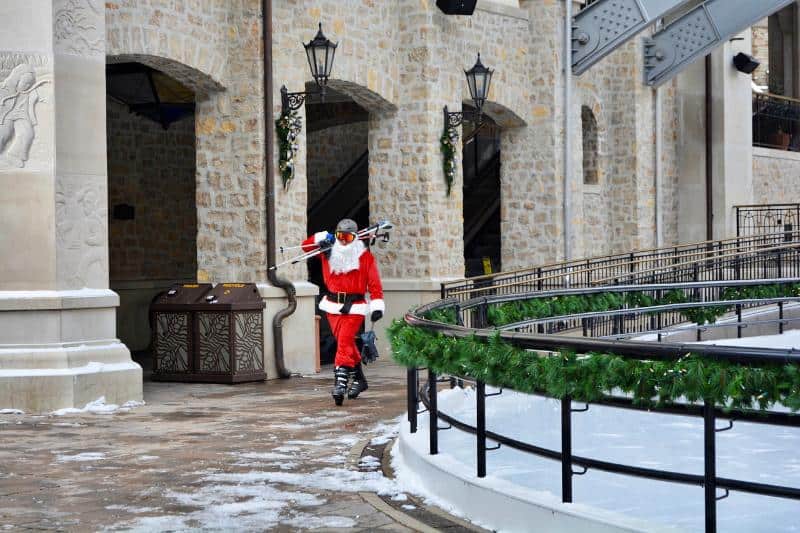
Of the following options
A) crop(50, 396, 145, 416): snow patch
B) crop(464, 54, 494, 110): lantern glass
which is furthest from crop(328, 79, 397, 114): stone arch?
crop(50, 396, 145, 416): snow patch

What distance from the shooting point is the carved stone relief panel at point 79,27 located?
1126cm

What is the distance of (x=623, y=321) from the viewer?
1478cm

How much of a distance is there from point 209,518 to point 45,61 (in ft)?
18.9

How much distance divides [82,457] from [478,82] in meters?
9.88

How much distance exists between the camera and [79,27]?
1141 cm

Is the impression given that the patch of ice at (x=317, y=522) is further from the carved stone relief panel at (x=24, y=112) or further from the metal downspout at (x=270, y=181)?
the metal downspout at (x=270, y=181)

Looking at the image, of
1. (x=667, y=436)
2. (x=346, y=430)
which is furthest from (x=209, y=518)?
(x=667, y=436)

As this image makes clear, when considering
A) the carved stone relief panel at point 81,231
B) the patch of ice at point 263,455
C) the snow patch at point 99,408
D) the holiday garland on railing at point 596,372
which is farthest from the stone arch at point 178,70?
the holiday garland on railing at point 596,372

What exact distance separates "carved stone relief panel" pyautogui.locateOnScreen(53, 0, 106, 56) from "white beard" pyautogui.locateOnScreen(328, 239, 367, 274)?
2.80 m

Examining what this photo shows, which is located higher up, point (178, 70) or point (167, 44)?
point (167, 44)

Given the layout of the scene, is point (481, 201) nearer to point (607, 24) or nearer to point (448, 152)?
point (607, 24)

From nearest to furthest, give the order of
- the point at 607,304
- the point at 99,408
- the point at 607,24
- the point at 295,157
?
1. the point at 99,408
2. the point at 607,304
3. the point at 295,157
4. the point at 607,24

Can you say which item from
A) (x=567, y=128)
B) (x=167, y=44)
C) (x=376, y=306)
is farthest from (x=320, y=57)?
(x=567, y=128)

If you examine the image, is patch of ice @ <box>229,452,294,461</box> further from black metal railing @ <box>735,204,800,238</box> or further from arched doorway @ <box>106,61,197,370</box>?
black metal railing @ <box>735,204,800,238</box>
